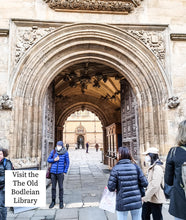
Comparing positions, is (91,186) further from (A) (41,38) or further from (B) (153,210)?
(A) (41,38)

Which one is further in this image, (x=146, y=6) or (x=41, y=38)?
(x=146, y=6)

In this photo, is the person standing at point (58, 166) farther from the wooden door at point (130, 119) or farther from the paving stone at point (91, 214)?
the wooden door at point (130, 119)

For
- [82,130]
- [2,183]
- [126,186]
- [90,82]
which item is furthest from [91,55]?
[82,130]

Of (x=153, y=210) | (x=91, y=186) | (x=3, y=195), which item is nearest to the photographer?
(x=153, y=210)

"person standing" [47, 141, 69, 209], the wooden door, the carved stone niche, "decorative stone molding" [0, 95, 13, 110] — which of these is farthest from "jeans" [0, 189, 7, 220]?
the carved stone niche

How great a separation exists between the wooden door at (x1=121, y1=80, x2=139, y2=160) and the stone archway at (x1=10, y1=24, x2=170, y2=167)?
427 mm

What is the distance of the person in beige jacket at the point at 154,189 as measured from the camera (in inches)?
90.5

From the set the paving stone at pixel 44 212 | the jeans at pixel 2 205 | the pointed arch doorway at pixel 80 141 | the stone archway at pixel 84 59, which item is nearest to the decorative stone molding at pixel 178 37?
the stone archway at pixel 84 59

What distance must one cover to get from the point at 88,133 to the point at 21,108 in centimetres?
3075

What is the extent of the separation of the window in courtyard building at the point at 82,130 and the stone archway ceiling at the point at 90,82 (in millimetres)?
22806

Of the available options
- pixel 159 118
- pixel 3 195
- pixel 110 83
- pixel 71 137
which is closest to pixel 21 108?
pixel 3 195

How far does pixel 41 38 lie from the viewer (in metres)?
4.71

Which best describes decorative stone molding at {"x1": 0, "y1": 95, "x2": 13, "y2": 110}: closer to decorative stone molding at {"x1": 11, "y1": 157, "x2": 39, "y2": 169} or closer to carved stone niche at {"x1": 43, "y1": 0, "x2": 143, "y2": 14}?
decorative stone molding at {"x1": 11, "y1": 157, "x2": 39, "y2": 169}

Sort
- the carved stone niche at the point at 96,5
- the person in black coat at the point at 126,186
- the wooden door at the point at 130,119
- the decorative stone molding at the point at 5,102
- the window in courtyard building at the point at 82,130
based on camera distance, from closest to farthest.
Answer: the person in black coat at the point at 126,186 < the decorative stone molding at the point at 5,102 < the carved stone niche at the point at 96,5 < the wooden door at the point at 130,119 < the window in courtyard building at the point at 82,130
